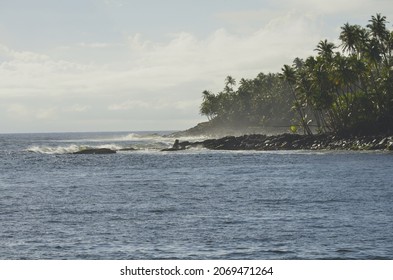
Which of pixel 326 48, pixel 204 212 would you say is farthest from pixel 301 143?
pixel 204 212

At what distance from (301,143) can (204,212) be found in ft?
238

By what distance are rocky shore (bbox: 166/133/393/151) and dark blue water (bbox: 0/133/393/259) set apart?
57.9 feet

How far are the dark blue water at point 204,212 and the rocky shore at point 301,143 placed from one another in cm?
1764

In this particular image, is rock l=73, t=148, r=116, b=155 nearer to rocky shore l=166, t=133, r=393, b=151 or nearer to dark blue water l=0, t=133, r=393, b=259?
rocky shore l=166, t=133, r=393, b=151

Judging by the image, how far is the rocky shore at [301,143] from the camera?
103 meters

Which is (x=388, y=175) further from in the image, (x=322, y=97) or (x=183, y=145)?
(x=183, y=145)

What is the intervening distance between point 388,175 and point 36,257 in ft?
139

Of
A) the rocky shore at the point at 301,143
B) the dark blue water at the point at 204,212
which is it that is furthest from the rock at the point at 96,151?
the dark blue water at the point at 204,212

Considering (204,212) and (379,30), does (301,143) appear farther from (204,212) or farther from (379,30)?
(204,212)

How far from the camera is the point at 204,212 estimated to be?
45531 mm

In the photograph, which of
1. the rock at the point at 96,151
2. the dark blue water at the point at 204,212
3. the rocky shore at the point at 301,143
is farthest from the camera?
the rock at the point at 96,151

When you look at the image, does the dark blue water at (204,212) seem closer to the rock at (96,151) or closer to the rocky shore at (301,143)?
the rocky shore at (301,143)
